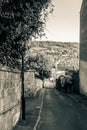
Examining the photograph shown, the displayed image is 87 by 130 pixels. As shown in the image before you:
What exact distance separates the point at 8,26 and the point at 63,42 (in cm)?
9230

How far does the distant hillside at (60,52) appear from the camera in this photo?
99.2 metres

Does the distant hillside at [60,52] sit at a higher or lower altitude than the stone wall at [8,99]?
higher

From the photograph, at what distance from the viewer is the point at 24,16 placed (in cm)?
1482

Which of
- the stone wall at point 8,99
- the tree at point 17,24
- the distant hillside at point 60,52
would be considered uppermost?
the distant hillside at point 60,52

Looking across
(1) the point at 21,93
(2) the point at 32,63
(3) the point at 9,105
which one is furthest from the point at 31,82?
(2) the point at 32,63

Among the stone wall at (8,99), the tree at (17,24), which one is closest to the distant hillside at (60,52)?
the stone wall at (8,99)

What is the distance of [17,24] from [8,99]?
416 cm

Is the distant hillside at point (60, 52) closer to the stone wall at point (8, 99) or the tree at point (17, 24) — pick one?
the stone wall at point (8, 99)

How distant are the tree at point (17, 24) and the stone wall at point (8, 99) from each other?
86cm

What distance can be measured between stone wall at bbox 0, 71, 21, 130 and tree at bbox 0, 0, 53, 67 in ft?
2.84

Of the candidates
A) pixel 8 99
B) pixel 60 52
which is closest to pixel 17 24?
pixel 8 99

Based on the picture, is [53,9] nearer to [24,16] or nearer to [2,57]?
[24,16]

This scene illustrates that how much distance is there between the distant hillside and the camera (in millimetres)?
99250

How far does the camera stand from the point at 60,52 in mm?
103750
